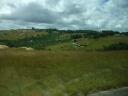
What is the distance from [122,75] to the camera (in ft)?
162

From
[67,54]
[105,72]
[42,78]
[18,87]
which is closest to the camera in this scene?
[18,87]

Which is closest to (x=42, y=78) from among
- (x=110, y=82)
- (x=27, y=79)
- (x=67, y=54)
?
(x=27, y=79)

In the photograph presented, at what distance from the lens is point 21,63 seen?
46125 mm

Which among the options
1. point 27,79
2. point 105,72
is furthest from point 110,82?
point 27,79

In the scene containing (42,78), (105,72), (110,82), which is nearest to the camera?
(42,78)

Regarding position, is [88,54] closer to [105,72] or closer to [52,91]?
[105,72]

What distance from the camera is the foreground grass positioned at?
38.9 meters

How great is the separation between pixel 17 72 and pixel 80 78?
8.80 meters

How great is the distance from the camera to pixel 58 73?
44188 millimetres

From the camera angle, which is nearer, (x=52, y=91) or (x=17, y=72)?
(x=52, y=91)

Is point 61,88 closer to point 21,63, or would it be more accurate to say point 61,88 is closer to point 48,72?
point 48,72

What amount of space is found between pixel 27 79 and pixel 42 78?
2205 millimetres

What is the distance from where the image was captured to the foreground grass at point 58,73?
3894cm

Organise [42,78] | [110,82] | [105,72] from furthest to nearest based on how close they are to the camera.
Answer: [105,72]
[110,82]
[42,78]
